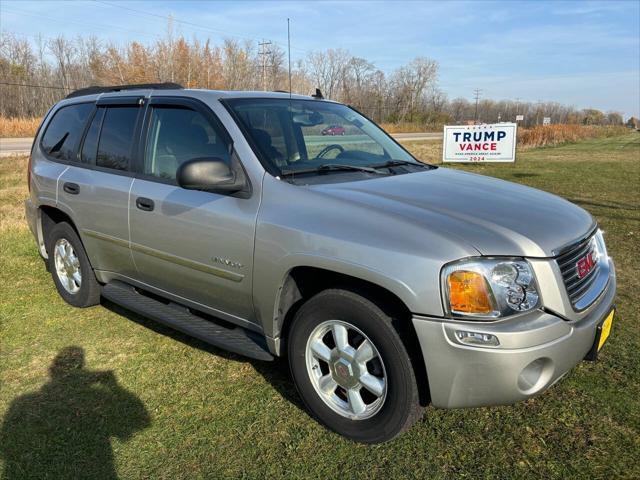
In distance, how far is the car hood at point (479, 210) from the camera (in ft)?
7.80

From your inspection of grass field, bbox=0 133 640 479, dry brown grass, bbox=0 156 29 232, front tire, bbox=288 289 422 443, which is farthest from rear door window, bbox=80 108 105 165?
dry brown grass, bbox=0 156 29 232

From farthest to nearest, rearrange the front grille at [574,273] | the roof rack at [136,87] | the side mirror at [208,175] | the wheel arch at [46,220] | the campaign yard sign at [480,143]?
the campaign yard sign at [480,143] < the wheel arch at [46,220] < the roof rack at [136,87] < the side mirror at [208,175] < the front grille at [574,273]

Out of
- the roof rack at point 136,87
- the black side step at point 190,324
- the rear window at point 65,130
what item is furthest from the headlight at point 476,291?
the rear window at point 65,130

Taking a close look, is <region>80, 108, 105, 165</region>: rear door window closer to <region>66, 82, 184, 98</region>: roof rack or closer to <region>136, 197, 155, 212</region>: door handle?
<region>66, 82, 184, 98</region>: roof rack

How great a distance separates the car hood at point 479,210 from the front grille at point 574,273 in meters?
0.06

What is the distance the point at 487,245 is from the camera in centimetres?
231

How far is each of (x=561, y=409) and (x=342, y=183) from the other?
1850mm

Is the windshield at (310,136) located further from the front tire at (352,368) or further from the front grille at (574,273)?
the front grille at (574,273)

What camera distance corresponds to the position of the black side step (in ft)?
10.2

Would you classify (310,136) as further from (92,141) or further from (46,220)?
(46,220)

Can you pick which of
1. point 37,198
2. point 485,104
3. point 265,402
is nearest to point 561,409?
point 265,402

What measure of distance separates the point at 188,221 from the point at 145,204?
49 centimetres

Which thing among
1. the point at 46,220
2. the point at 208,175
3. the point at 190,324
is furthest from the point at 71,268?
the point at 208,175

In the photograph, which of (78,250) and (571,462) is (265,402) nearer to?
(571,462)
